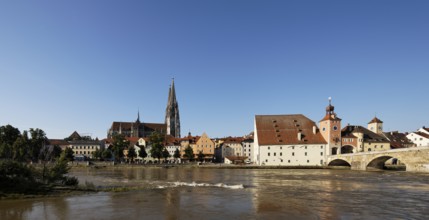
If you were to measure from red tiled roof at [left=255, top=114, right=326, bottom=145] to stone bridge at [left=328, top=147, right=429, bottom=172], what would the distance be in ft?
28.3

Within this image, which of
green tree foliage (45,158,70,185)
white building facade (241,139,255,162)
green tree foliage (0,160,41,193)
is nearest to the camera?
green tree foliage (0,160,41,193)

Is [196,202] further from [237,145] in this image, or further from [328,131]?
[237,145]

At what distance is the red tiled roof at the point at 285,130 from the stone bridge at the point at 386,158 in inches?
340

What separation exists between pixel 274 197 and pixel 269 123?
239 ft

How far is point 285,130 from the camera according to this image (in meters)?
101

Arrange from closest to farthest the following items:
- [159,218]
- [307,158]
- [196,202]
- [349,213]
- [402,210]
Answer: [159,218], [349,213], [402,210], [196,202], [307,158]

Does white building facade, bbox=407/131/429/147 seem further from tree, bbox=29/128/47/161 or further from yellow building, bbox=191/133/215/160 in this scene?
tree, bbox=29/128/47/161

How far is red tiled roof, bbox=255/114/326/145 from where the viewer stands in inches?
3834

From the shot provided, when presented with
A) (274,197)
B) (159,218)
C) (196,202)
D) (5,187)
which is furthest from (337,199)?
(5,187)

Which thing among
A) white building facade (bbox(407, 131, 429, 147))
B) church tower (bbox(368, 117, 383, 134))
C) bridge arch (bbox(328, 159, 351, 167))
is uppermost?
church tower (bbox(368, 117, 383, 134))

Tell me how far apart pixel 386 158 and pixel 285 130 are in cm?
3010

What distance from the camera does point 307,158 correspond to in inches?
3797

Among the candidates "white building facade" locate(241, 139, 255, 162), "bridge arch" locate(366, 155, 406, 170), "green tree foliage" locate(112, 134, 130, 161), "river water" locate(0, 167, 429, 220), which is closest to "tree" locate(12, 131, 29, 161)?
"green tree foliage" locate(112, 134, 130, 161)

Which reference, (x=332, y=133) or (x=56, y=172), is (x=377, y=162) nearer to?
(x=332, y=133)
